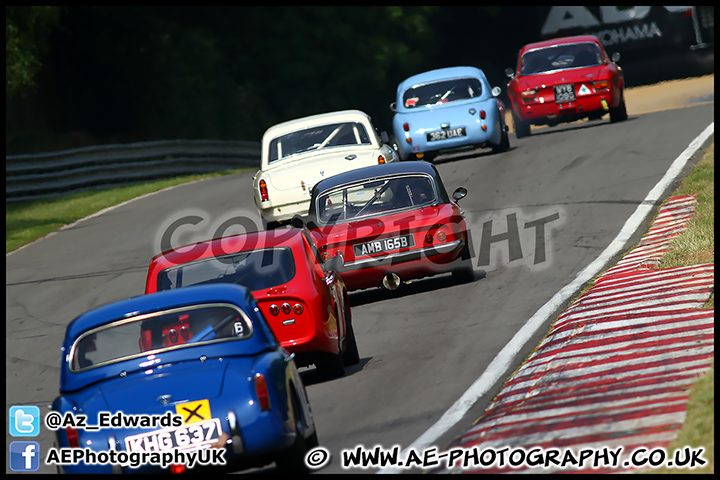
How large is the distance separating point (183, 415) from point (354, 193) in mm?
6942

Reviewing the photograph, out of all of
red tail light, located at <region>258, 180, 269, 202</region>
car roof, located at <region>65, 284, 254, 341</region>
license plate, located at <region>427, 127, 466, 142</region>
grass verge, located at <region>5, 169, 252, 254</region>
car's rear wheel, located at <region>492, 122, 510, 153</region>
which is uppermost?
car roof, located at <region>65, 284, 254, 341</region>

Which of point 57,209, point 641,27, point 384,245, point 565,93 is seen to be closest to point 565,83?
point 565,93

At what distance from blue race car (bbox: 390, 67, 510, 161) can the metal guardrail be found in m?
8.86

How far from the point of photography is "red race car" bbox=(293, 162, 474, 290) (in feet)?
40.3

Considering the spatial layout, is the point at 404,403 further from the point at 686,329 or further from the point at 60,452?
the point at 60,452

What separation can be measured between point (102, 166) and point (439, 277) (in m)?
15.5

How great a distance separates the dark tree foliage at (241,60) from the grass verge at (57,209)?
8.53 metres

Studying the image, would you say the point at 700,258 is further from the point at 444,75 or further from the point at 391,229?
the point at 444,75

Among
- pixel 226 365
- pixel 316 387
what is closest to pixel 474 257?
pixel 316 387

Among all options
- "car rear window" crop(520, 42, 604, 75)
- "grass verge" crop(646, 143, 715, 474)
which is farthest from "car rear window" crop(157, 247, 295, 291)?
"car rear window" crop(520, 42, 604, 75)

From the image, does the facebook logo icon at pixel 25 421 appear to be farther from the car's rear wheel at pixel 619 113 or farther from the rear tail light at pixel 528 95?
the car's rear wheel at pixel 619 113

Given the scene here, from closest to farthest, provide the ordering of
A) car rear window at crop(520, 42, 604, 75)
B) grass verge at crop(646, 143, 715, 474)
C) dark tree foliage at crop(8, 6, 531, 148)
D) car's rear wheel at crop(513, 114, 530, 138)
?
1. grass verge at crop(646, 143, 715, 474)
2. car rear window at crop(520, 42, 604, 75)
3. car's rear wheel at crop(513, 114, 530, 138)
4. dark tree foliage at crop(8, 6, 531, 148)

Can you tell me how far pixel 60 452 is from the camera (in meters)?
6.34

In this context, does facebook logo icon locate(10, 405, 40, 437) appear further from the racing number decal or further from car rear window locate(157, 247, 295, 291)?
the racing number decal
